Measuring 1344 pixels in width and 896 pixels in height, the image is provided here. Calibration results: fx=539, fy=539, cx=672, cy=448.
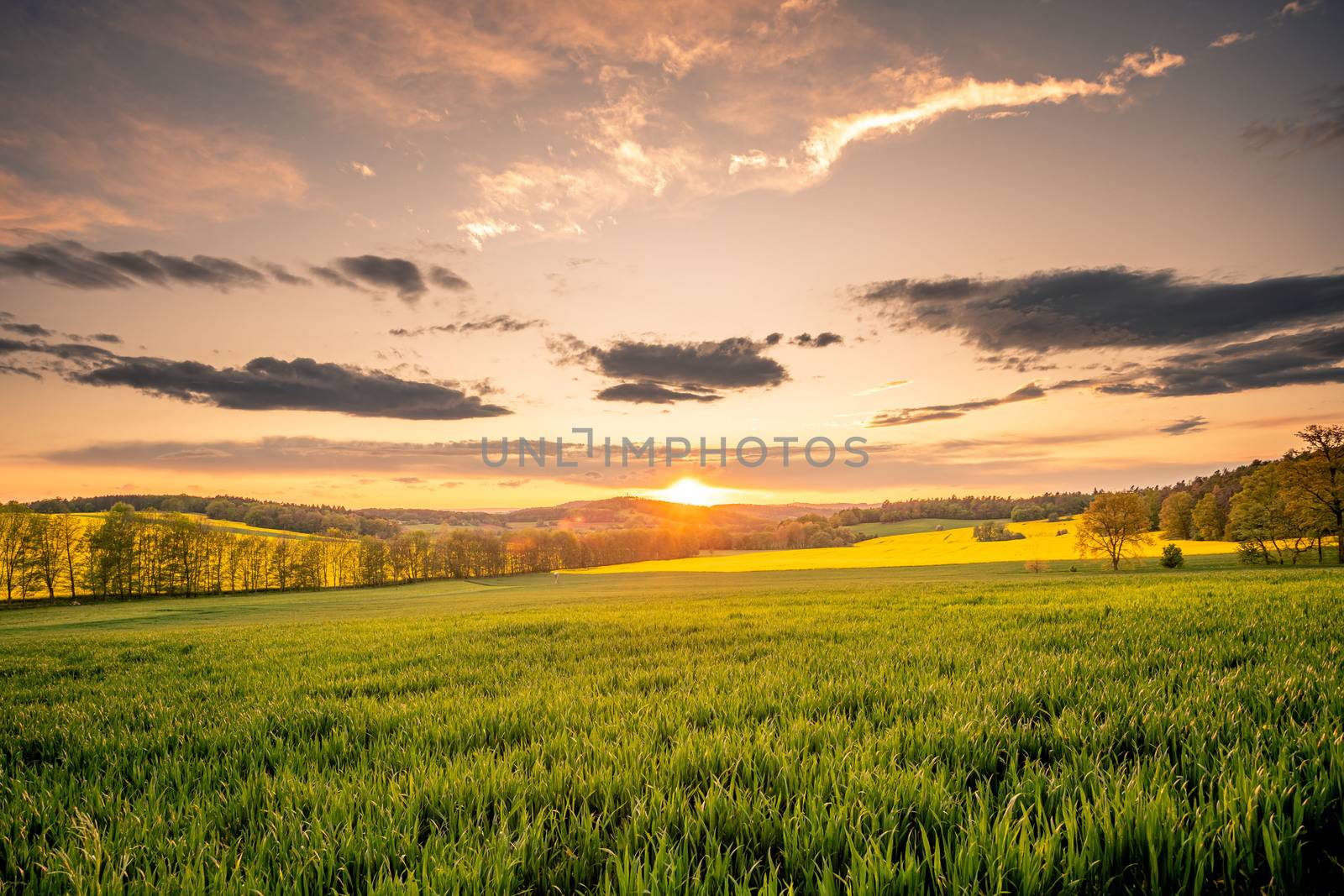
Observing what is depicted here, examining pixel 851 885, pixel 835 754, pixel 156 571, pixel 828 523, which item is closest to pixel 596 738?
pixel 835 754

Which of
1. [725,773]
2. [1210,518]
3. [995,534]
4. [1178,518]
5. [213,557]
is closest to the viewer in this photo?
[725,773]

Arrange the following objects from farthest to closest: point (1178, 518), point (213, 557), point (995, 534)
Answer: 1. point (995, 534)
2. point (1178, 518)
3. point (213, 557)

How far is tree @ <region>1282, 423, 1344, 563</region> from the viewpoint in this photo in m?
46.4

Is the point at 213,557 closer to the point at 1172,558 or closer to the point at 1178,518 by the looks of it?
the point at 1172,558

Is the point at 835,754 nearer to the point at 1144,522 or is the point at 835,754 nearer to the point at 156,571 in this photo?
the point at 1144,522

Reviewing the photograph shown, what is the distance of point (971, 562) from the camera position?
67.3 m

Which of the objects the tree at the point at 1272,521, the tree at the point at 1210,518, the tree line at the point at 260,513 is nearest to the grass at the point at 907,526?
the tree at the point at 1210,518

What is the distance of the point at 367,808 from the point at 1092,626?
1008 centimetres

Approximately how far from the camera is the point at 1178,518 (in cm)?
8206

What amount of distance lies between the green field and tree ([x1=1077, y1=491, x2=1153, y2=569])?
60.9 metres

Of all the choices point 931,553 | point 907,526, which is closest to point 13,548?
point 931,553

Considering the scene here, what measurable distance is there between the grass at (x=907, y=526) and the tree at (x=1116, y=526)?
6618 cm

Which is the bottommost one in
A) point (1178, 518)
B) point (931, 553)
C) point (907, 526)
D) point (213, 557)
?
point (907, 526)

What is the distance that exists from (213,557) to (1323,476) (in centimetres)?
12948
